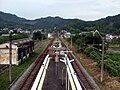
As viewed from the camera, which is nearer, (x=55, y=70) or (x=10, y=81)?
(x=10, y=81)

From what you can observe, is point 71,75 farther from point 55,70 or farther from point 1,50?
point 1,50

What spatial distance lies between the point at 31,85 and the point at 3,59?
19079mm

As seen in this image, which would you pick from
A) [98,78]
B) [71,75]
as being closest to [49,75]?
[71,75]

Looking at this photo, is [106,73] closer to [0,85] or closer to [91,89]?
[91,89]

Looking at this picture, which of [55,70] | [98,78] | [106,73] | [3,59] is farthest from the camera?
[3,59]

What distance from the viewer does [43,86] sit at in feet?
110

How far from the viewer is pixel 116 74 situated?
127 ft

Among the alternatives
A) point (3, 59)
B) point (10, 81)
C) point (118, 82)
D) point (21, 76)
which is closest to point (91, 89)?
point (118, 82)

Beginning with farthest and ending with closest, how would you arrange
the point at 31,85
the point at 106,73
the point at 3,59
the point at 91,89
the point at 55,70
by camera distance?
the point at 3,59, the point at 55,70, the point at 106,73, the point at 31,85, the point at 91,89

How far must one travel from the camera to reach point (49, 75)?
1650 inches

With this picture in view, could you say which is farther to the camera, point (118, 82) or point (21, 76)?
point (21, 76)

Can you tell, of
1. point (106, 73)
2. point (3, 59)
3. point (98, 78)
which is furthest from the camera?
point (3, 59)

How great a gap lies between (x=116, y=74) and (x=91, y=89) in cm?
809

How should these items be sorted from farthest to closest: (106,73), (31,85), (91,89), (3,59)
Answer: (3,59), (106,73), (31,85), (91,89)
